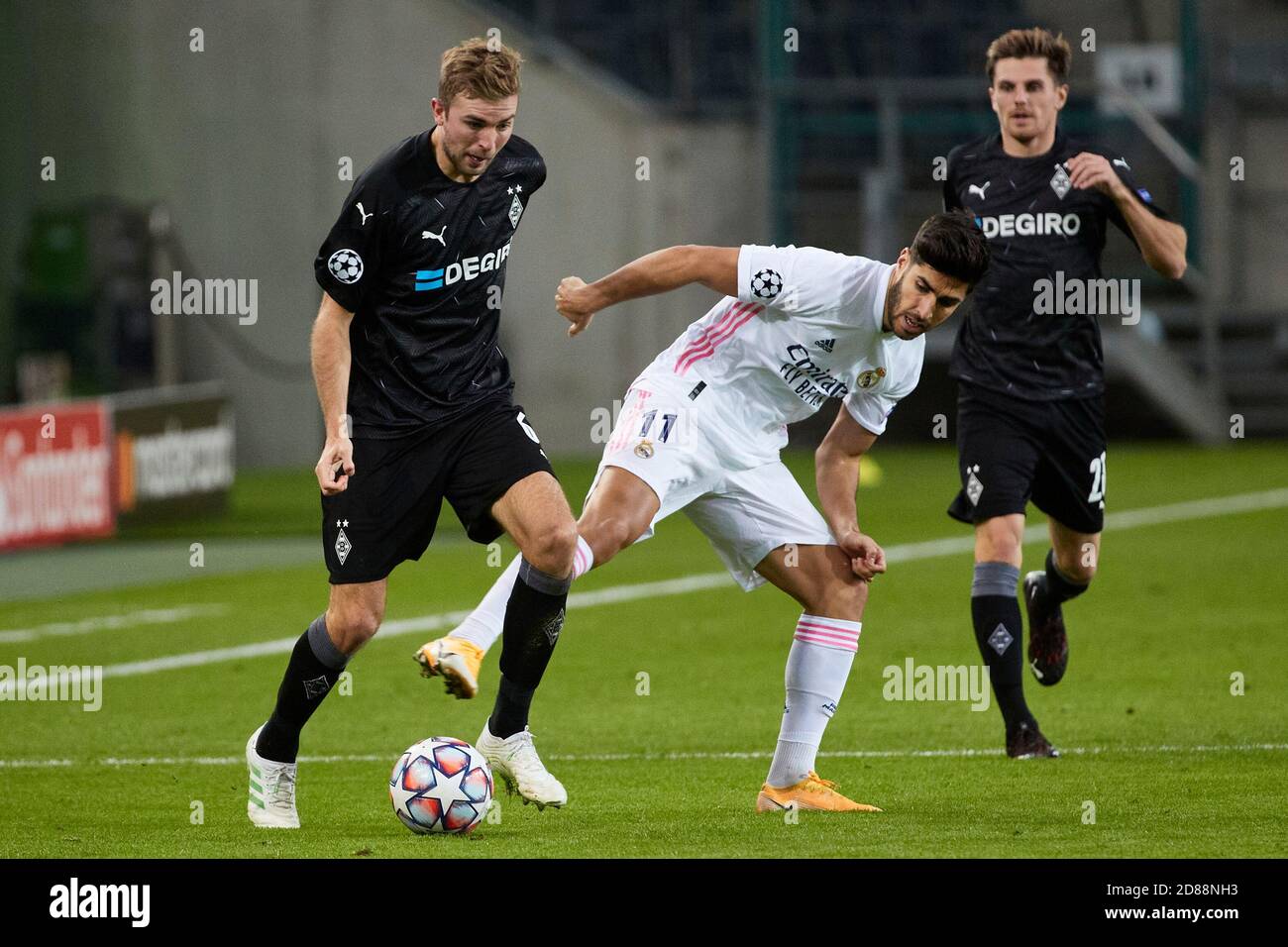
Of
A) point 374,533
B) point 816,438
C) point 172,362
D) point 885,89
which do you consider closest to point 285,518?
point 172,362

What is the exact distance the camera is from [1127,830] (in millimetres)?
5793

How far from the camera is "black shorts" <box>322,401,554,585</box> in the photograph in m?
6.14

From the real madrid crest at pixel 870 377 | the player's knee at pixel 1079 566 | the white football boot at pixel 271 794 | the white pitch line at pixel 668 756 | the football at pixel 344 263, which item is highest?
the football at pixel 344 263

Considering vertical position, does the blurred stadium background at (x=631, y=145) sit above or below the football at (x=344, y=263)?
above

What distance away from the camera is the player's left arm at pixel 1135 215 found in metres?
7.20

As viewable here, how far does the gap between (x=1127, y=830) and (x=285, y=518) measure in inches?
488

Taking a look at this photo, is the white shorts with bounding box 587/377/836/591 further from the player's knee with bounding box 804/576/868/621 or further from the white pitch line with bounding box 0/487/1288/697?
the white pitch line with bounding box 0/487/1288/697

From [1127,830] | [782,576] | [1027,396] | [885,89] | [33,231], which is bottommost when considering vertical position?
[1127,830]

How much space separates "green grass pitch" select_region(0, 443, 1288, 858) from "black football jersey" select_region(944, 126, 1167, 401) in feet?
4.29

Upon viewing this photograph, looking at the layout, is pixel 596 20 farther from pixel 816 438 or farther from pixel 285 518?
pixel 285 518

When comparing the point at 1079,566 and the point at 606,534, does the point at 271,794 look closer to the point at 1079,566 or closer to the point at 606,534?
the point at 606,534

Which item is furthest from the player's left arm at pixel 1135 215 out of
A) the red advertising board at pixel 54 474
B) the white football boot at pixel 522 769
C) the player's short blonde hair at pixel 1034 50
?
the red advertising board at pixel 54 474

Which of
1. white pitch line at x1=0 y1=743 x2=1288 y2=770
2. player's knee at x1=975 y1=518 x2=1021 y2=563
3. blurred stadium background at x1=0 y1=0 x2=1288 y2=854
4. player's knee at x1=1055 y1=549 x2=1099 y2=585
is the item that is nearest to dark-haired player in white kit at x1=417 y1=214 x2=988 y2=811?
white pitch line at x1=0 y1=743 x2=1288 y2=770

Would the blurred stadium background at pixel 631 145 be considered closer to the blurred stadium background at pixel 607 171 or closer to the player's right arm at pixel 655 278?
the blurred stadium background at pixel 607 171
